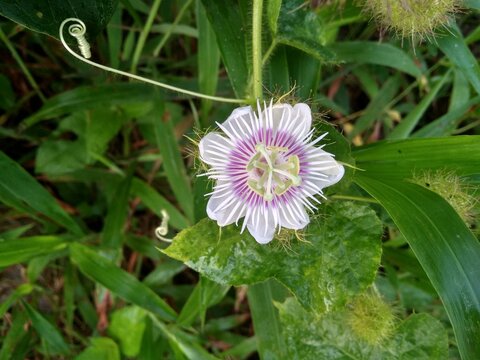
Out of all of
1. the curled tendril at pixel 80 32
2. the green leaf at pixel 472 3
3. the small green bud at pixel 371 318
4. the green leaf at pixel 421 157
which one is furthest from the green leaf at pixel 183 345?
the green leaf at pixel 472 3

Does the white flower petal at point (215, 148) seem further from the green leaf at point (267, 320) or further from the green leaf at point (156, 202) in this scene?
the green leaf at point (156, 202)

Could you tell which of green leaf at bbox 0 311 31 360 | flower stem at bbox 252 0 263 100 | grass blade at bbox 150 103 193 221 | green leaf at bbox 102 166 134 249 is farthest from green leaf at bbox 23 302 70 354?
flower stem at bbox 252 0 263 100

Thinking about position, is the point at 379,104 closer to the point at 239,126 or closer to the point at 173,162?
the point at 173,162

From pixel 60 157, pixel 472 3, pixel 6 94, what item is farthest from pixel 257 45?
pixel 6 94

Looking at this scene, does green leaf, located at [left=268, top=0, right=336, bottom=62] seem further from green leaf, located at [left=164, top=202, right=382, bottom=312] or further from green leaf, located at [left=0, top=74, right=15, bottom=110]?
green leaf, located at [left=0, top=74, right=15, bottom=110]

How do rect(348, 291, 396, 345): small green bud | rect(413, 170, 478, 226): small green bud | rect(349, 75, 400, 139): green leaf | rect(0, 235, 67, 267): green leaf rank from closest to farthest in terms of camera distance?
rect(413, 170, 478, 226): small green bud < rect(348, 291, 396, 345): small green bud < rect(0, 235, 67, 267): green leaf < rect(349, 75, 400, 139): green leaf

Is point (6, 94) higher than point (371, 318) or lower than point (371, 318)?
higher

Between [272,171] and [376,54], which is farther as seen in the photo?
[376,54]
